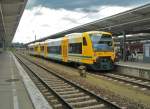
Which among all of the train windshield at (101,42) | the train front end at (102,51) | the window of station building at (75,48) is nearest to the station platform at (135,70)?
the train front end at (102,51)

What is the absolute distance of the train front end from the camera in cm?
2278

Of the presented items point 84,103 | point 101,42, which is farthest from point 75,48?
point 84,103

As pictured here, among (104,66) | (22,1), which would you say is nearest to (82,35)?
(104,66)

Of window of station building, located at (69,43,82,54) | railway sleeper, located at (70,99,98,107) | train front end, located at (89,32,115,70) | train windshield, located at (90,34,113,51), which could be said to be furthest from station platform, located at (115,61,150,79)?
railway sleeper, located at (70,99,98,107)

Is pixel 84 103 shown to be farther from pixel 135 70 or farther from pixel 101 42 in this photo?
pixel 101 42

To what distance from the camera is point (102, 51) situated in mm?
23094

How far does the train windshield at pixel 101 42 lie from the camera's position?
23.0 metres

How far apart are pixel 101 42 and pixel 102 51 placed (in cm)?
74

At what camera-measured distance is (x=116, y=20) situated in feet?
94.5

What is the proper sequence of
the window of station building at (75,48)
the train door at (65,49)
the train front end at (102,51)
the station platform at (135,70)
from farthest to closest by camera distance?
the train door at (65,49) → the window of station building at (75,48) → the train front end at (102,51) → the station platform at (135,70)

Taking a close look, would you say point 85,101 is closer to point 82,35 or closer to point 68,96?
point 68,96

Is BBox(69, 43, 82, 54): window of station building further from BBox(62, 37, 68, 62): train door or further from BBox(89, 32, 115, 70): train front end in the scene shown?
BBox(62, 37, 68, 62): train door

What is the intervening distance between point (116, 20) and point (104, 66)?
7.11 meters

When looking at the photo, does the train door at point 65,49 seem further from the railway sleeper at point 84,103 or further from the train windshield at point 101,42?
the railway sleeper at point 84,103
